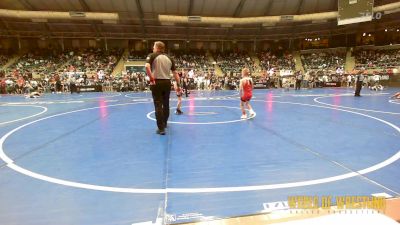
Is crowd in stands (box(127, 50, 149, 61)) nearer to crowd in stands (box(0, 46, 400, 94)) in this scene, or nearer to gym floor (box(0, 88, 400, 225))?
crowd in stands (box(0, 46, 400, 94))

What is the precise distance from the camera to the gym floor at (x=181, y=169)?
2.80m

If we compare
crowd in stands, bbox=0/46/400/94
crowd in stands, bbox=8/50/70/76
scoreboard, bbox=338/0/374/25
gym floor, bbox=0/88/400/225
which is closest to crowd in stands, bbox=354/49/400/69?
crowd in stands, bbox=0/46/400/94

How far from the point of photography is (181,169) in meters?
3.91

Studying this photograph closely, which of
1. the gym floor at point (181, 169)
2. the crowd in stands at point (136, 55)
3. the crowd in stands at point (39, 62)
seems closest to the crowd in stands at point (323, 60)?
the crowd in stands at point (136, 55)

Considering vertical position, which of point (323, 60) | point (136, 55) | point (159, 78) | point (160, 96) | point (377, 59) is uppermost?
point (136, 55)

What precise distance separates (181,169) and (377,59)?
37065mm

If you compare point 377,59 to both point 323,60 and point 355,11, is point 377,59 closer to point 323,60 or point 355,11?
point 323,60

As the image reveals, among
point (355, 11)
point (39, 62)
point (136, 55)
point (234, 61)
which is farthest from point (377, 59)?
point (39, 62)

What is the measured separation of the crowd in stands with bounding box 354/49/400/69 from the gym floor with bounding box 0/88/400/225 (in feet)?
96.3

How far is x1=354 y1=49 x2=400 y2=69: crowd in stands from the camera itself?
31.1 meters

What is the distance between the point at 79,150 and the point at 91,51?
33594 millimetres

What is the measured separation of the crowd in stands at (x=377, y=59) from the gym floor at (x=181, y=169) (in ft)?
96.3

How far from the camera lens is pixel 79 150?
16.3 feet

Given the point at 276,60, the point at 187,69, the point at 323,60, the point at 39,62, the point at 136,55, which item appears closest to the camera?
the point at 39,62
